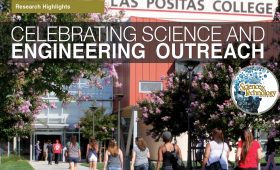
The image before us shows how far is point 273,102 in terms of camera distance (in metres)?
13.6

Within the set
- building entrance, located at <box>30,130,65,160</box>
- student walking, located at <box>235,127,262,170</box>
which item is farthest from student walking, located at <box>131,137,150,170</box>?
building entrance, located at <box>30,130,65,160</box>

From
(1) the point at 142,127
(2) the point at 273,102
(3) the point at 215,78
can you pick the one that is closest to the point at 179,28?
(1) the point at 142,127

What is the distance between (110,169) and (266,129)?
7.82m

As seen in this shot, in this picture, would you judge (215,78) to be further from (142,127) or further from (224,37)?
(142,127)

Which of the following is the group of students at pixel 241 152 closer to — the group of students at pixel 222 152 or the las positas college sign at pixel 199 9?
the group of students at pixel 222 152

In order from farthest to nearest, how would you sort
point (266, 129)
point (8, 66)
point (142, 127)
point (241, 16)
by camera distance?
point (241, 16)
point (142, 127)
point (266, 129)
point (8, 66)

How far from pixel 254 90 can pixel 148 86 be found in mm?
16245

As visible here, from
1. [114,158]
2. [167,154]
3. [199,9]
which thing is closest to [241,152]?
[167,154]

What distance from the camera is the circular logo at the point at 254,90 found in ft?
44.5

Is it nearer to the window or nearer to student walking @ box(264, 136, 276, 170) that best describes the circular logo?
student walking @ box(264, 136, 276, 170)

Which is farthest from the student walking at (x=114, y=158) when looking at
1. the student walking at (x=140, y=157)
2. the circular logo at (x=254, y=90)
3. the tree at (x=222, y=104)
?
the circular logo at (x=254, y=90)

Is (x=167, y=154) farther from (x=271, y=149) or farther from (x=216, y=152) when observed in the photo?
(x=271, y=149)

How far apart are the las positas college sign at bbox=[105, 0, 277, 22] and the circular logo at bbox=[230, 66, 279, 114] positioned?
94.9ft

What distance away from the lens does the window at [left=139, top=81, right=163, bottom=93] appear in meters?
30.9
